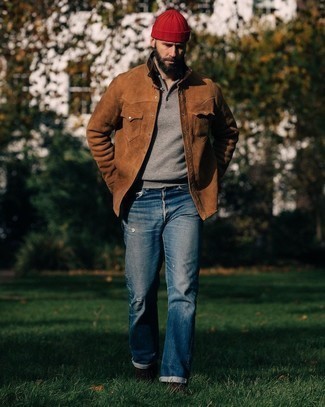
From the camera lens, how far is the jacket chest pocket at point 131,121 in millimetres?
6963

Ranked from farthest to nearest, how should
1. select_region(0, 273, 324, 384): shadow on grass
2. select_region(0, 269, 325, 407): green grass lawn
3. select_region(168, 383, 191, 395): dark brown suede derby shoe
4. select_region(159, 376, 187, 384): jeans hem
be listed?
select_region(0, 273, 324, 384): shadow on grass < select_region(159, 376, 187, 384): jeans hem < select_region(168, 383, 191, 395): dark brown suede derby shoe < select_region(0, 269, 325, 407): green grass lawn

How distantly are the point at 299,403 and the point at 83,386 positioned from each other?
1.24m

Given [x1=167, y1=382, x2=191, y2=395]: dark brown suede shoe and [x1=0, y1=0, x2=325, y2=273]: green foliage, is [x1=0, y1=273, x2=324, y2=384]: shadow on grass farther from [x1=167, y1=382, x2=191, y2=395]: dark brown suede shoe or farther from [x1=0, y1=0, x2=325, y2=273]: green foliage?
[x1=0, y1=0, x2=325, y2=273]: green foliage

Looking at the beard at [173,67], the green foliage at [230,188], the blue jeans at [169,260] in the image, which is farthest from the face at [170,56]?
the green foliage at [230,188]

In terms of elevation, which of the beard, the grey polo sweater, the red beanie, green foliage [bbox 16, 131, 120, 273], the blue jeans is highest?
the red beanie

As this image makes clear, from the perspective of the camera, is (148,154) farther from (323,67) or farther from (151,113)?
(323,67)

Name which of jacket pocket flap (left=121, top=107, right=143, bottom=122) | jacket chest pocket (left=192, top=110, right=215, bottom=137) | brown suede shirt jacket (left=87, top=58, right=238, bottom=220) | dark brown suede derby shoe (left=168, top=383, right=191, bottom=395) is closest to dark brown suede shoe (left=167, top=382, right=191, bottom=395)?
dark brown suede derby shoe (left=168, top=383, right=191, bottom=395)

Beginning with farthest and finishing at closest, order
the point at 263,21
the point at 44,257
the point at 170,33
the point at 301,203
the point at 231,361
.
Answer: the point at 263,21 → the point at 301,203 → the point at 44,257 → the point at 231,361 → the point at 170,33

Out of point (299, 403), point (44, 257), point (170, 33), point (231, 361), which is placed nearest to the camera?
point (299, 403)

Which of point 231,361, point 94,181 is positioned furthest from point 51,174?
point 231,361

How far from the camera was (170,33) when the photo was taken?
22.3 ft

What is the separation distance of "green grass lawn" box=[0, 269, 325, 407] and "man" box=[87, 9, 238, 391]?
0.51 metres

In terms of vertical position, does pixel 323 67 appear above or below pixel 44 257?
above

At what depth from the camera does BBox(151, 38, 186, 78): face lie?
22.5 ft
